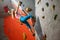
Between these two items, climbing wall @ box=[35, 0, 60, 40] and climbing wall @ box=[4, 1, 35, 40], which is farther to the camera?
climbing wall @ box=[4, 1, 35, 40]

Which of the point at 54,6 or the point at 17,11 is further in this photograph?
the point at 17,11

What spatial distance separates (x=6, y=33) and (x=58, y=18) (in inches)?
23.0

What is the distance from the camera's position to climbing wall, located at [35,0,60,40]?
3.39 ft

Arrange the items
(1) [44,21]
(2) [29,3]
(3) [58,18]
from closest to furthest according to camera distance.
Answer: (3) [58,18] < (1) [44,21] < (2) [29,3]

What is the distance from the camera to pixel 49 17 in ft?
3.56

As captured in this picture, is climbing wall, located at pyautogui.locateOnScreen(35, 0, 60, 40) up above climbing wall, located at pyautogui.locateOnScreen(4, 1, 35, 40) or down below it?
above

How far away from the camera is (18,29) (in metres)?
1.31

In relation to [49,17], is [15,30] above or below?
below

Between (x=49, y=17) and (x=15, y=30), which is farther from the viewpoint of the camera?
(x=15, y=30)

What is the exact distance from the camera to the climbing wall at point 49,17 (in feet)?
3.39

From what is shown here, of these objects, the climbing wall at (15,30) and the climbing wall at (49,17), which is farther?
the climbing wall at (15,30)

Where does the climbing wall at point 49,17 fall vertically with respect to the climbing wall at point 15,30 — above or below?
above

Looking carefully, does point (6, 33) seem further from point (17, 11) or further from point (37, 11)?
point (37, 11)

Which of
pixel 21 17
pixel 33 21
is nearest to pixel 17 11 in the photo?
pixel 21 17
